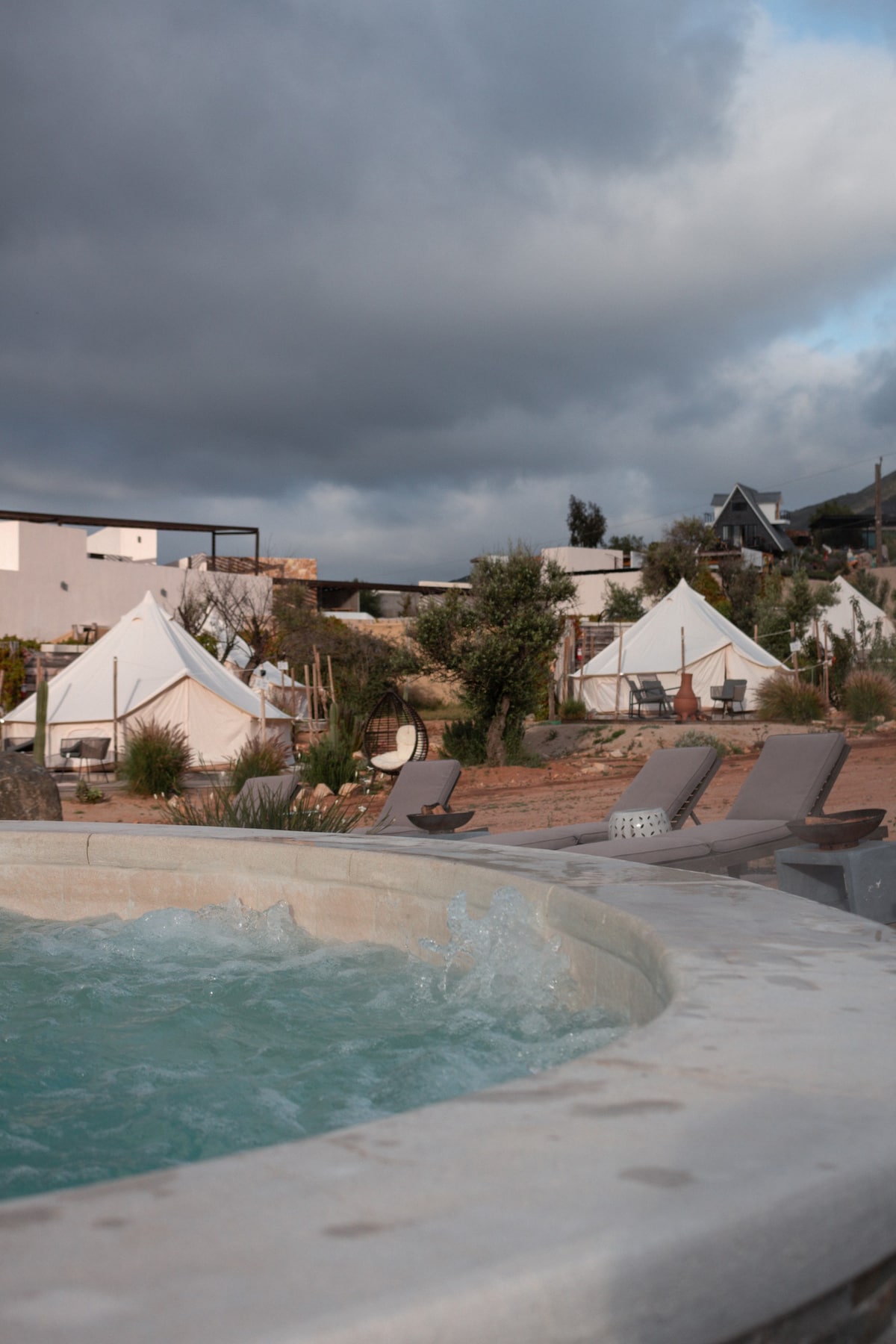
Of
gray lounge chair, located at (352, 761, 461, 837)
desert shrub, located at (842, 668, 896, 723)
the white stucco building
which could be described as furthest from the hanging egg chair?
the white stucco building

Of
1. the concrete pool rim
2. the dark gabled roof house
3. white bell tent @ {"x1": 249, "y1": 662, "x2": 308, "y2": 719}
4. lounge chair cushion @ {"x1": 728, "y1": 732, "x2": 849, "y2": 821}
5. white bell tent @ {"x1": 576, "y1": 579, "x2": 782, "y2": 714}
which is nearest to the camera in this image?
the concrete pool rim

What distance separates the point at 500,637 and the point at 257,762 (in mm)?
6025

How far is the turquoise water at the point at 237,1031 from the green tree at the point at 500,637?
1352 centimetres

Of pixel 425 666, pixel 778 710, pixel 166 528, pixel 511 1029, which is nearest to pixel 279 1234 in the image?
pixel 511 1029

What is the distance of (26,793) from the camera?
31.4 feet

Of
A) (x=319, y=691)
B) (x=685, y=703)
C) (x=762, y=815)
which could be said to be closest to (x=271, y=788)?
(x=762, y=815)

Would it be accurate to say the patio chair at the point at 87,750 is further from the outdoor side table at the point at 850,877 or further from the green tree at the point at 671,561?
the green tree at the point at 671,561

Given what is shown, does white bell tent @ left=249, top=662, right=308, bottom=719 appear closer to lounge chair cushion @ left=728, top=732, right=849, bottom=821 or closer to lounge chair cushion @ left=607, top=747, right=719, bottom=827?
lounge chair cushion @ left=607, top=747, right=719, bottom=827

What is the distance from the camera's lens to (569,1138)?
160 cm

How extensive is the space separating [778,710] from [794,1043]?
20.4 meters

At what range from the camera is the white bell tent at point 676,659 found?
88.3ft

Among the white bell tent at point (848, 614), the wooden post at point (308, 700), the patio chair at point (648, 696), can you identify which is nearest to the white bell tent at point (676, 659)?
the patio chair at point (648, 696)

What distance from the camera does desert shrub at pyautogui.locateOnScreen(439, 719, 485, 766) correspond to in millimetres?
19047

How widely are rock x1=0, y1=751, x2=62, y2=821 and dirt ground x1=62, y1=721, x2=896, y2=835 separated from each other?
1638 mm
